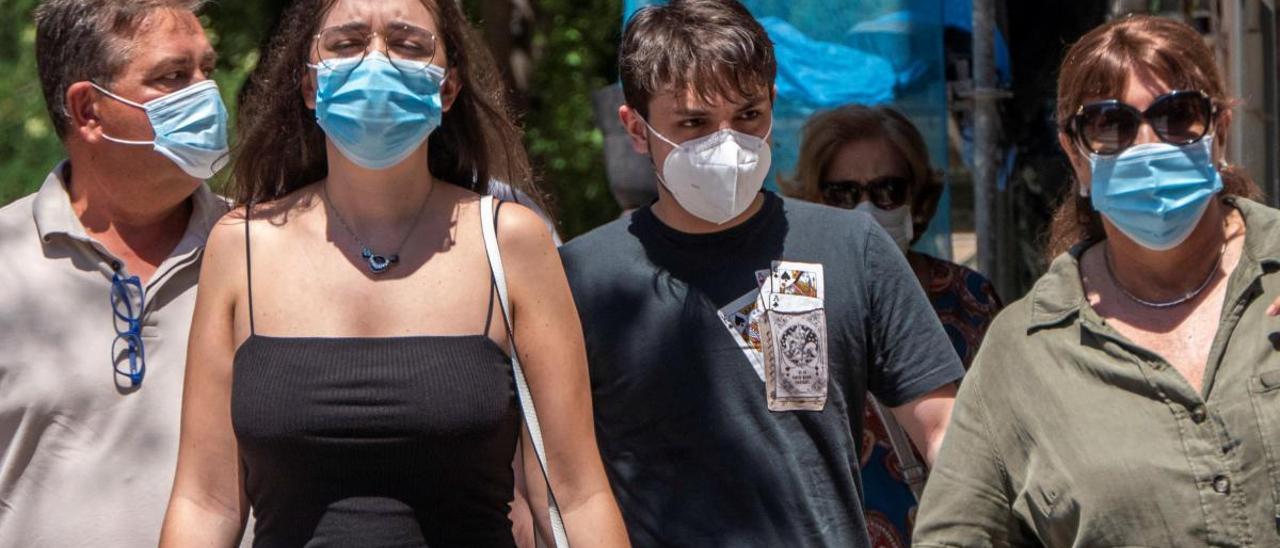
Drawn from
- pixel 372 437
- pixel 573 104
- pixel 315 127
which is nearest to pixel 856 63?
pixel 315 127

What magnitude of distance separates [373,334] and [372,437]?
18cm

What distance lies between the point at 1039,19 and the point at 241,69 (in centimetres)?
563

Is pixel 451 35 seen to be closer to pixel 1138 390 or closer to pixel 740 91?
pixel 740 91

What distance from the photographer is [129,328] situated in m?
3.49

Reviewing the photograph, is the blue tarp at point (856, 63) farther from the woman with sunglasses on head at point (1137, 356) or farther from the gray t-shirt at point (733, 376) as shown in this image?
the woman with sunglasses on head at point (1137, 356)

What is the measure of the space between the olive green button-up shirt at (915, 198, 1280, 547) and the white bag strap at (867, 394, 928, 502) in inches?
40.5

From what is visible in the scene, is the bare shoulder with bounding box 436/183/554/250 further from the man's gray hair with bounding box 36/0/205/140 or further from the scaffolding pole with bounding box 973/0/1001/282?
the scaffolding pole with bounding box 973/0/1001/282

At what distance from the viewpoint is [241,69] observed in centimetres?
1060

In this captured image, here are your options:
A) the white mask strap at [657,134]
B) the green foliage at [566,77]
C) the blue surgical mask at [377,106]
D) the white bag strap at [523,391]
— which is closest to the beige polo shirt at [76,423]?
the blue surgical mask at [377,106]

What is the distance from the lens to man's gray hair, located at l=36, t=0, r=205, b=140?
368 cm

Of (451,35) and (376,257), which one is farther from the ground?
(451,35)

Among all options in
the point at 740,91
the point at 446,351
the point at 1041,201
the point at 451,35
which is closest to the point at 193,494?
the point at 446,351

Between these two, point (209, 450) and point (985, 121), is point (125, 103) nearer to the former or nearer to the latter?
point (209, 450)

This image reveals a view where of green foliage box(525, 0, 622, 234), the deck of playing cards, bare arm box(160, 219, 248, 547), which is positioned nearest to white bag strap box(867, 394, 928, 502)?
the deck of playing cards
